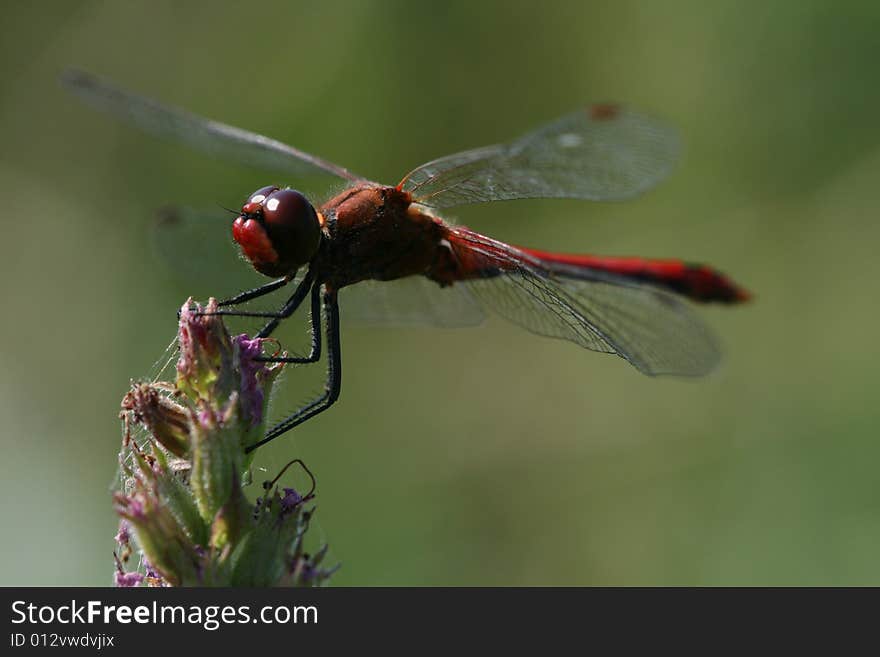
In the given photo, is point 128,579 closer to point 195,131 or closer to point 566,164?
point 195,131

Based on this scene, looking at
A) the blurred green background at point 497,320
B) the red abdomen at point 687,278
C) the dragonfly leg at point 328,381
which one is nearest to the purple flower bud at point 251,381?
the dragonfly leg at point 328,381

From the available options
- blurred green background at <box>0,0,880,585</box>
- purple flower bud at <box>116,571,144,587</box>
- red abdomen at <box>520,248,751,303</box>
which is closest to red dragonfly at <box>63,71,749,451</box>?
red abdomen at <box>520,248,751,303</box>

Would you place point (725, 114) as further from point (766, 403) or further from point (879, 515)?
point (879, 515)

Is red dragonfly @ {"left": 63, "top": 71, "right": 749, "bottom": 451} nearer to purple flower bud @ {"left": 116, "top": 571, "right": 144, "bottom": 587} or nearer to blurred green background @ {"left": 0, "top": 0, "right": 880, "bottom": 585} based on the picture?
purple flower bud @ {"left": 116, "top": 571, "right": 144, "bottom": 587}

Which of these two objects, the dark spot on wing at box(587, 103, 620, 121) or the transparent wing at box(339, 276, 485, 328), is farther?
the transparent wing at box(339, 276, 485, 328)

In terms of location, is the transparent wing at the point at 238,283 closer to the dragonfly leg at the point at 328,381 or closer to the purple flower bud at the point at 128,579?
the dragonfly leg at the point at 328,381

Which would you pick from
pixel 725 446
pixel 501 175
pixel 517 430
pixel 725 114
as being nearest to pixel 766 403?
pixel 725 446
